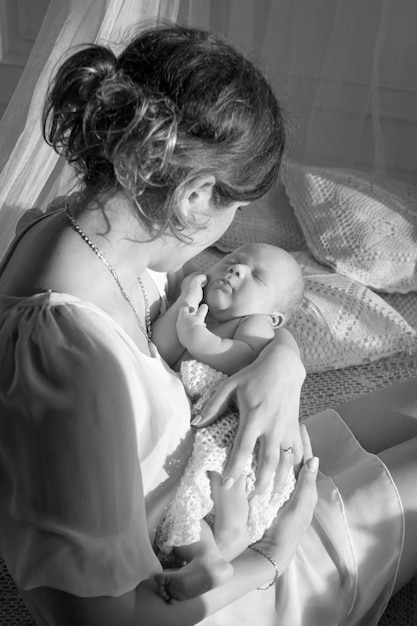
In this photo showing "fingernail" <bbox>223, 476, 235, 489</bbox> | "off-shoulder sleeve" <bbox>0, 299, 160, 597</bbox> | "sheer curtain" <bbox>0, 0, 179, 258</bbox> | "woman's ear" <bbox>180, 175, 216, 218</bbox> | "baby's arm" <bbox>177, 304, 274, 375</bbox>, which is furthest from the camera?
"sheer curtain" <bbox>0, 0, 179, 258</bbox>

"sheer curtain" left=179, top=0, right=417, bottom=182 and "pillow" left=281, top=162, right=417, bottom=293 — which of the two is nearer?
"pillow" left=281, top=162, right=417, bottom=293

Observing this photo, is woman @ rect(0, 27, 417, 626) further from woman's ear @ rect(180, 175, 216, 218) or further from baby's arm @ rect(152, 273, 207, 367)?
baby's arm @ rect(152, 273, 207, 367)

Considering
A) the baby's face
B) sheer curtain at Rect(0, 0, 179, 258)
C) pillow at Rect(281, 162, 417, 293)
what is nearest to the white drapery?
pillow at Rect(281, 162, 417, 293)

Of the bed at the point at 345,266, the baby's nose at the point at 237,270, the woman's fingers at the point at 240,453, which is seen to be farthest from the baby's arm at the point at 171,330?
the bed at the point at 345,266

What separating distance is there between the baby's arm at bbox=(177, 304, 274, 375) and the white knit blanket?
0.24 ft

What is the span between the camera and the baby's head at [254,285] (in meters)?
1.41

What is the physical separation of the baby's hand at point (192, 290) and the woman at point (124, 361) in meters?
0.22

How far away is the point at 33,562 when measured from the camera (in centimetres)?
86

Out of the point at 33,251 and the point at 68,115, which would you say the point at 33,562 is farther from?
the point at 68,115

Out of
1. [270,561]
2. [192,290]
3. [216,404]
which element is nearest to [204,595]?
[270,561]

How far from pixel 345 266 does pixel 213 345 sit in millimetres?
1045

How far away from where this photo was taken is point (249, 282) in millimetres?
1437

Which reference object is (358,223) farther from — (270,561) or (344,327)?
(270,561)

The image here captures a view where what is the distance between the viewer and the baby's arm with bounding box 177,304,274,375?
4.15ft
